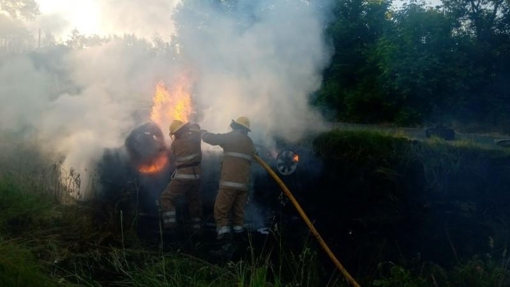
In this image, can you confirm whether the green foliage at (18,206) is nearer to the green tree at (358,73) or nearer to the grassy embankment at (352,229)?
the grassy embankment at (352,229)

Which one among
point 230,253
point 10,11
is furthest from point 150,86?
point 10,11

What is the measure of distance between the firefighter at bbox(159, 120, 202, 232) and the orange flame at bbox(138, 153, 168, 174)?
110 centimetres

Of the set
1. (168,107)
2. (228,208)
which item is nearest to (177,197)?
(228,208)

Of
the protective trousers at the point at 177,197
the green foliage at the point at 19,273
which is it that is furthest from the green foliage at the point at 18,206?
the green foliage at the point at 19,273

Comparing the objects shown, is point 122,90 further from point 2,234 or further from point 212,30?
point 2,234

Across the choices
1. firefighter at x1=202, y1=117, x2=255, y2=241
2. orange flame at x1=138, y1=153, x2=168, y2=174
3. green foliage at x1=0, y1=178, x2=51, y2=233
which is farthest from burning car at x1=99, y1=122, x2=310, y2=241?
green foliage at x1=0, y1=178, x2=51, y2=233

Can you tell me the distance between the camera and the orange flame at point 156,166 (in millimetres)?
9961

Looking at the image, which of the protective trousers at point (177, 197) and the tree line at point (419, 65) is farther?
the tree line at point (419, 65)

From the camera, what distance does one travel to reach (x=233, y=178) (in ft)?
27.7

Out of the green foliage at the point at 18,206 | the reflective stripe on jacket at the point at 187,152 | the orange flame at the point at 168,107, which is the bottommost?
the green foliage at the point at 18,206

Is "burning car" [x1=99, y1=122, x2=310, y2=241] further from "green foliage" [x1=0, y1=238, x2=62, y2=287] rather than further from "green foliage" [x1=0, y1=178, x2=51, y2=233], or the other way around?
"green foliage" [x1=0, y1=238, x2=62, y2=287]

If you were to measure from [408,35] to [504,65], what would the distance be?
4099 millimetres

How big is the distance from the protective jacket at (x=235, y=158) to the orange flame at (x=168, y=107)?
2484 millimetres

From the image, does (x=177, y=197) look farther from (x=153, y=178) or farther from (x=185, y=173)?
(x=153, y=178)
